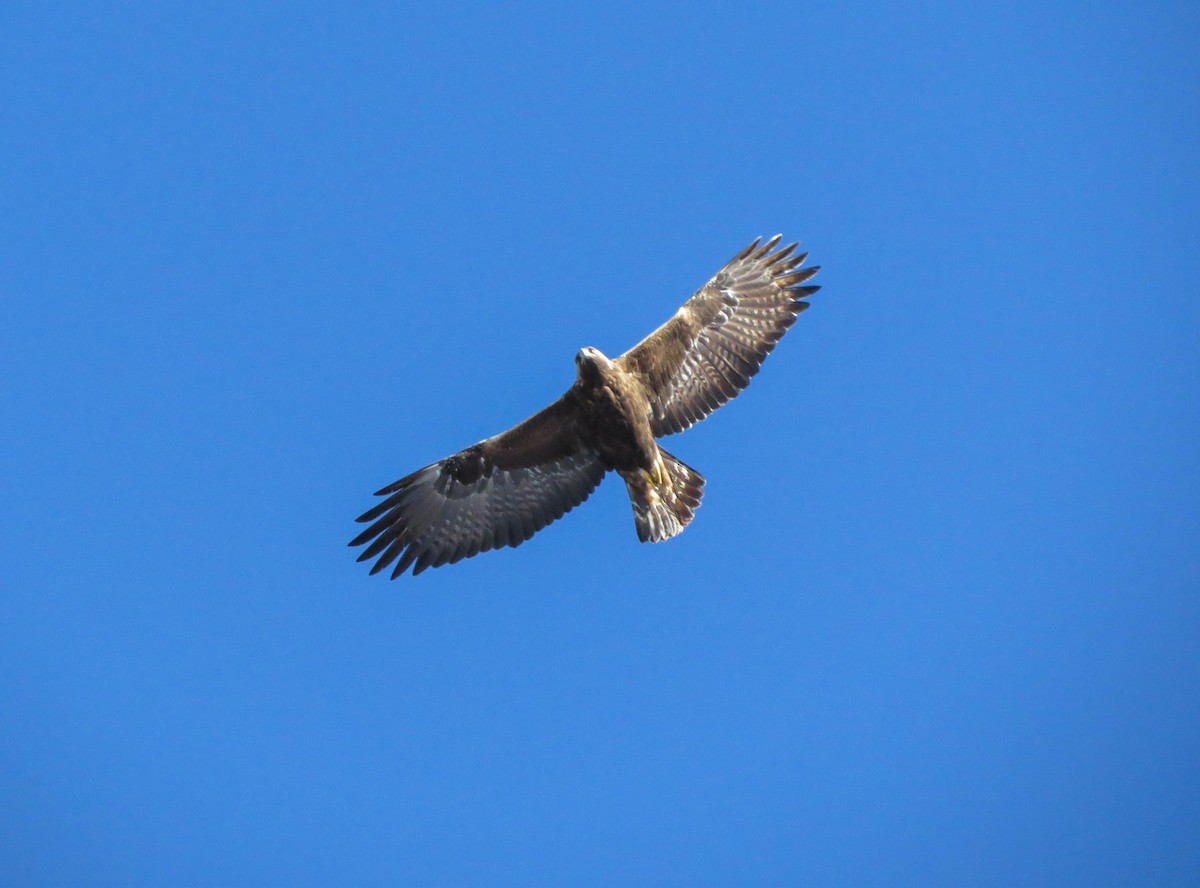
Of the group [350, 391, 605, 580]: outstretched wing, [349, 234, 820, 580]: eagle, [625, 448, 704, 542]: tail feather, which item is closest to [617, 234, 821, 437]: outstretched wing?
[349, 234, 820, 580]: eagle

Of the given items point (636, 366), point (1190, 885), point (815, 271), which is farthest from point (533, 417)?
Answer: point (1190, 885)

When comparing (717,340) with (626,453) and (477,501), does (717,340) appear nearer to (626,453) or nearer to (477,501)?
(626,453)

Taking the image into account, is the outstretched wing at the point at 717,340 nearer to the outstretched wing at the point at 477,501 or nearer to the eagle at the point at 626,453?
the eagle at the point at 626,453

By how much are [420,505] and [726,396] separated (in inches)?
120

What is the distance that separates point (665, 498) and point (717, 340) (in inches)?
62.1

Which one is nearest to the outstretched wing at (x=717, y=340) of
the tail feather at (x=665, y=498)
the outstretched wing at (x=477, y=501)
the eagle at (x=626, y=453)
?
the eagle at (x=626, y=453)

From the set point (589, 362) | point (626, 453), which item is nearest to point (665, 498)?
point (626, 453)

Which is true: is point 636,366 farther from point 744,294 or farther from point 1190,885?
point 1190,885

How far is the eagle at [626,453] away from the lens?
932cm

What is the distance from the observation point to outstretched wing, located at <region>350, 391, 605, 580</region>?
9.59m

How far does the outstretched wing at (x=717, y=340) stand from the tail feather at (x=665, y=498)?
0.41 m

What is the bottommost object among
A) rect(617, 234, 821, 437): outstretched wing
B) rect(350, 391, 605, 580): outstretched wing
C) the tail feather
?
the tail feather

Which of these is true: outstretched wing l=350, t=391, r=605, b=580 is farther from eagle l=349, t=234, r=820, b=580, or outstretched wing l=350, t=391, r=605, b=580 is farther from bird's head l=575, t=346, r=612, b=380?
bird's head l=575, t=346, r=612, b=380

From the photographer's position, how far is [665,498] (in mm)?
9375
